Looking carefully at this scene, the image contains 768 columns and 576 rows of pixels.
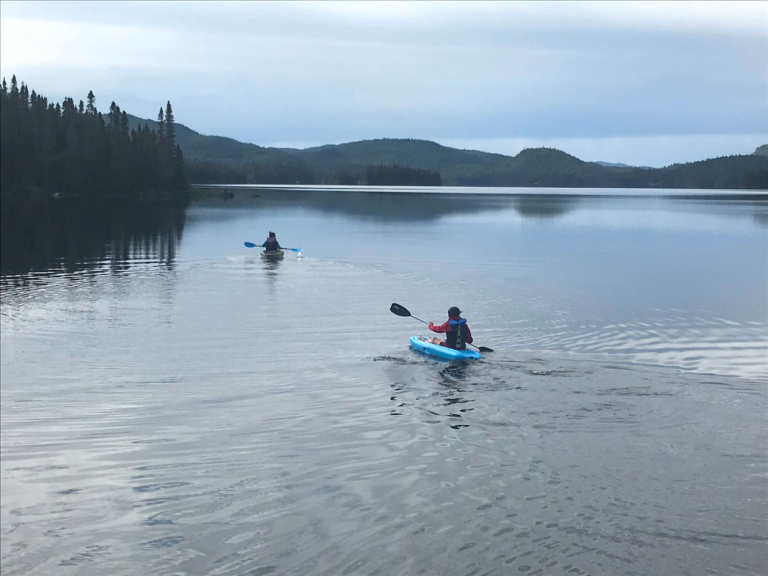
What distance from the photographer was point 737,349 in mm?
21922

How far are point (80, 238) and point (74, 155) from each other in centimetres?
7165

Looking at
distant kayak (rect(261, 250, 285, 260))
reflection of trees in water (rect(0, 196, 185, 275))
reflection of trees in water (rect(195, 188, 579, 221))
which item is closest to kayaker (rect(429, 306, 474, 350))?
reflection of trees in water (rect(0, 196, 185, 275))

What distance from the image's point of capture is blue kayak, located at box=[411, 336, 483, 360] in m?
19.7

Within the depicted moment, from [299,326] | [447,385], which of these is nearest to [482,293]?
[299,326]

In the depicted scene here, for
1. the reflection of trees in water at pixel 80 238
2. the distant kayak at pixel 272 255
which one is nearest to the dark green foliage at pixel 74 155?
the reflection of trees in water at pixel 80 238

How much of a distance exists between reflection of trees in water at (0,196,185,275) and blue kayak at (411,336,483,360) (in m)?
22.6

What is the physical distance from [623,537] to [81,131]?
128 m

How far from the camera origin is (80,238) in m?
53.9

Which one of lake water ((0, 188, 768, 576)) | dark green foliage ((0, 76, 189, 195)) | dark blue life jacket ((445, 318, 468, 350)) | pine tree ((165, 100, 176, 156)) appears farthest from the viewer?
pine tree ((165, 100, 176, 156))

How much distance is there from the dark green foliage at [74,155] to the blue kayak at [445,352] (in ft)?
326

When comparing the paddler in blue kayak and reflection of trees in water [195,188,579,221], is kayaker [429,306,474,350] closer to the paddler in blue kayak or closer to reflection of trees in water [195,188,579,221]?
the paddler in blue kayak

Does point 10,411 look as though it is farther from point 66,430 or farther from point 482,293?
point 482,293

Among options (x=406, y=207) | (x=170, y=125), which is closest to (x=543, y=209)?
(x=406, y=207)

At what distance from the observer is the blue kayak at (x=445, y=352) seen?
19734mm
